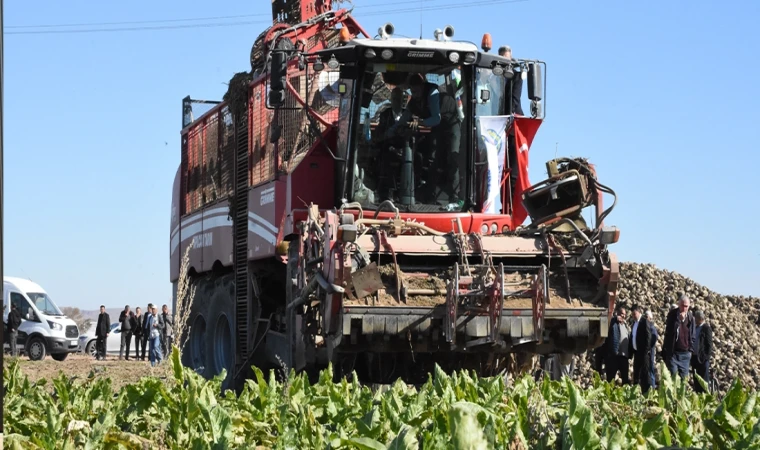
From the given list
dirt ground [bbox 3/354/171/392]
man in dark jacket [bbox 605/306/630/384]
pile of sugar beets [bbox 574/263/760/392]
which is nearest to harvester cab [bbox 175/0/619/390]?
dirt ground [bbox 3/354/171/392]

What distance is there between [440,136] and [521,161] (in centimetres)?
130

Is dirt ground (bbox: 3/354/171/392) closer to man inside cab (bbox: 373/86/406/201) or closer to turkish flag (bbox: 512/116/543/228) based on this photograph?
man inside cab (bbox: 373/86/406/201)

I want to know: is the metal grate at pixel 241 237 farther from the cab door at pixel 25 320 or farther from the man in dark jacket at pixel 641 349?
the cab door at pixel 25 320

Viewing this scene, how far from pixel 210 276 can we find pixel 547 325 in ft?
23.6

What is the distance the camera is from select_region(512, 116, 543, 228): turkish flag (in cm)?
1291

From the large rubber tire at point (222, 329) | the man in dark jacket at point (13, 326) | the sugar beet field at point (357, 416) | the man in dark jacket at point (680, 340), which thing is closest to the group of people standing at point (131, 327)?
the man in dark jacket at point (13, 326)

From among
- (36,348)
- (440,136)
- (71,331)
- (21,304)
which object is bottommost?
(36,348)

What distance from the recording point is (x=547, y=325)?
10.2 meters

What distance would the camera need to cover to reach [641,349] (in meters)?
17.6

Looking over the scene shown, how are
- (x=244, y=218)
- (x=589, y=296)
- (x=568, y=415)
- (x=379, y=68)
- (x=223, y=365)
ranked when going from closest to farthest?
(x=568, y=415)
(x=589, y=296)
(x=379, y=68)
(x=244, y=218)
(x=223, y=365)

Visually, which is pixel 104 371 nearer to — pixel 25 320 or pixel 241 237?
pixel 241 237

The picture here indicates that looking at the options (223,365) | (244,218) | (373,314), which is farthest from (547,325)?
(223,365)

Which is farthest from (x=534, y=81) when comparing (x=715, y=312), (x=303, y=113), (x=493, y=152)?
(x=715, y=312)

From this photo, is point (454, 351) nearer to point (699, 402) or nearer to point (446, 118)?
point (446, 118)
